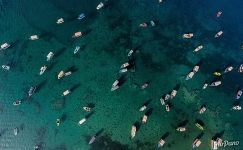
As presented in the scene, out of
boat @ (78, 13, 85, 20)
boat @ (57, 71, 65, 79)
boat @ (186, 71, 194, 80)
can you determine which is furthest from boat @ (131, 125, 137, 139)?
boat @ (78, 13, 85, 20)

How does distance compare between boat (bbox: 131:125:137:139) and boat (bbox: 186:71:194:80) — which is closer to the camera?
boat (bbox: 131:125:137:139)

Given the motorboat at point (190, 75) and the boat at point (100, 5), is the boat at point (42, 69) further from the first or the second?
the motorboat at point (190, 75)

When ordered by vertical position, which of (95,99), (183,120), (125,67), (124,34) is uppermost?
(124,34)

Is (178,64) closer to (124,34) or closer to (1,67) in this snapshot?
(124,34)

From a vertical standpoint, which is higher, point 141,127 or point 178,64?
point 178,64

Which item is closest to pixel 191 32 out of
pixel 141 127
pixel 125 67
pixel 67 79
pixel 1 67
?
pixel 125 67

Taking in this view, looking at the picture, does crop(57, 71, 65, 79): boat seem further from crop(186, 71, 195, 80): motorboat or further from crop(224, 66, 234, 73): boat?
crop(224, 66, 234, 73): boat

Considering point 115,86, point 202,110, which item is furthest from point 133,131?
point 202,110

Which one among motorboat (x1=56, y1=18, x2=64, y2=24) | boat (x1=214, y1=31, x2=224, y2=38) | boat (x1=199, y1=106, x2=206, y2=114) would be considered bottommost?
boat (x1=199, y1=106, x2=206, y2=114)

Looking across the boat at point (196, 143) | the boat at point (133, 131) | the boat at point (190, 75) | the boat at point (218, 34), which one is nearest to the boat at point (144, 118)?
the boat at point (133, 131)
